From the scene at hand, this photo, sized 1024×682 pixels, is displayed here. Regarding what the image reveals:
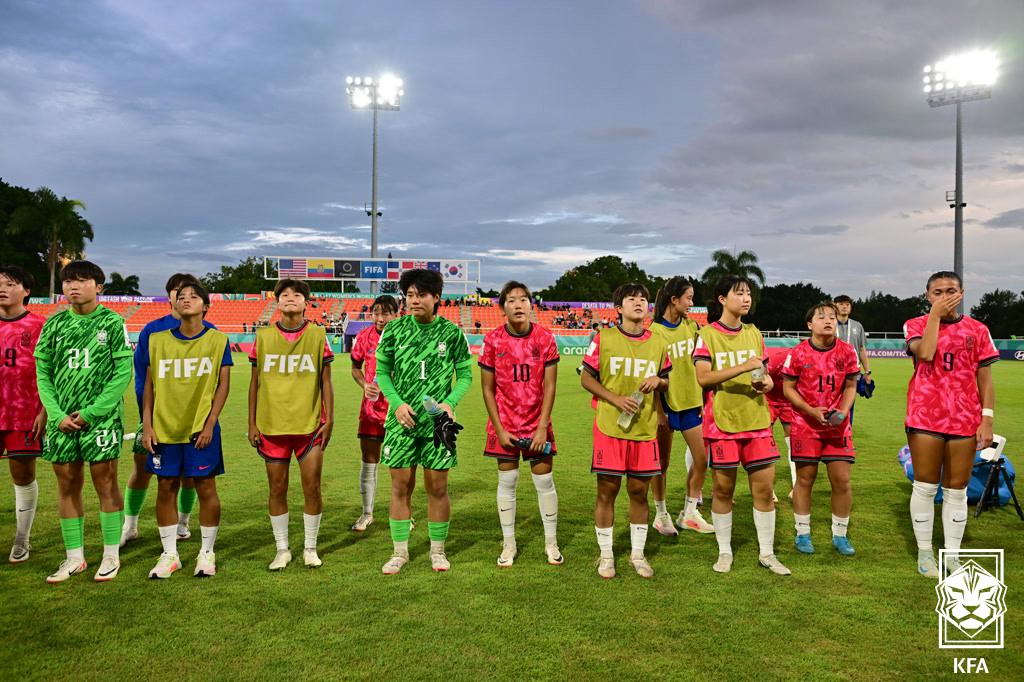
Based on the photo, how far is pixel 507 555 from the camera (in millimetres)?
4984

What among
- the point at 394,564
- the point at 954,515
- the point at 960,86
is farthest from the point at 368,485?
the point at 960,86

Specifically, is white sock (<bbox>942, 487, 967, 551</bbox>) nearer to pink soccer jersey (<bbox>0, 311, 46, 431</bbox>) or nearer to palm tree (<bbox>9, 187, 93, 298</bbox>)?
pink soccer jersey (<bbox>0, 311, 46, 431</bbox>)

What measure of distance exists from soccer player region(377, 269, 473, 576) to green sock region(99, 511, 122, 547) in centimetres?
204

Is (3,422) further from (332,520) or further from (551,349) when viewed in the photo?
(551,349)

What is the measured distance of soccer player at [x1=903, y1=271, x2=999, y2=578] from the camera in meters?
4.53

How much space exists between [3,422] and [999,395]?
21.2m

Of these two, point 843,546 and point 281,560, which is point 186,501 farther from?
point 843,546

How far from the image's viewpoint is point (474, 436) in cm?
1123

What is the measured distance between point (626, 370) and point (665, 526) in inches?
74.7

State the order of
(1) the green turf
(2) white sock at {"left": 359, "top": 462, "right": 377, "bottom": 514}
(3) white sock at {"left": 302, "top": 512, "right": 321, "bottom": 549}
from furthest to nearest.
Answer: (2) white sock at {"left": 359, "top": 462, "right": 377, "bottom": 514}, (3) white sock at {"left": 302, "top": 512, "right": 321, "bottom": 549}, (1) the green turf

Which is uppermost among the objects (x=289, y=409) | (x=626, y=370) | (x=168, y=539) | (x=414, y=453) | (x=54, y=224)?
(x=54, y=224)

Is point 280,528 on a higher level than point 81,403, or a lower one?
lower

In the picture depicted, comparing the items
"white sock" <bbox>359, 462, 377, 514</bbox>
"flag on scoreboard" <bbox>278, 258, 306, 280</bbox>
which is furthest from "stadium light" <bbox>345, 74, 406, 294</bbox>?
"white sock" <bbox>359, 462, 377, 514</bbox>

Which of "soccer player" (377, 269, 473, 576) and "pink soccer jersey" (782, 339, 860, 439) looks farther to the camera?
"pink soccer jersey" (782, 339, 860, 439)
